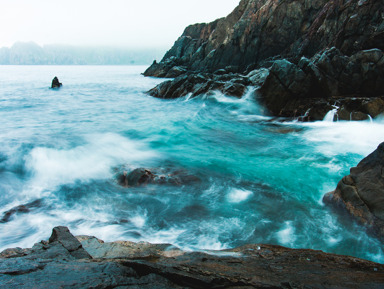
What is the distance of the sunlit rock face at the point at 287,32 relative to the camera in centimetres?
2252

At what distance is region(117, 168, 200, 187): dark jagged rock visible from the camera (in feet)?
23.5

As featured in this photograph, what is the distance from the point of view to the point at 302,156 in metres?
9.48

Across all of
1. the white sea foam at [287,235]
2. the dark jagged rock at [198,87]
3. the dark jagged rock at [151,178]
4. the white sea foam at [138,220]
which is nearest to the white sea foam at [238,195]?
the dark jagged rock at [151,178]

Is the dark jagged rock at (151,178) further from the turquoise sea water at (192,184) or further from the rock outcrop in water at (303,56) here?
the rock outcrop in water at (303,56)

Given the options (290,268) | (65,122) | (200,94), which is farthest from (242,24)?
(290,268)

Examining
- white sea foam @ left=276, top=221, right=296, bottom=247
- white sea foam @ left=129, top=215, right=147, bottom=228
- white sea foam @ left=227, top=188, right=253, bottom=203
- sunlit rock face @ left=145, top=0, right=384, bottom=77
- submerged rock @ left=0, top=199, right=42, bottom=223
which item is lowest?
white sea foam @ left=129, top=215, right=147, bottom=228

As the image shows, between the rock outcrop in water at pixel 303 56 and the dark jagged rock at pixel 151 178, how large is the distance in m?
9.63

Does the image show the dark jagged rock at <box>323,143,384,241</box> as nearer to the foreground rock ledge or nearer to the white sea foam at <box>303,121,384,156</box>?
the foreground rock ledge

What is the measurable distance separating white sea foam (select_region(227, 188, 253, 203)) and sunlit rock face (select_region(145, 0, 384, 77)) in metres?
15.5

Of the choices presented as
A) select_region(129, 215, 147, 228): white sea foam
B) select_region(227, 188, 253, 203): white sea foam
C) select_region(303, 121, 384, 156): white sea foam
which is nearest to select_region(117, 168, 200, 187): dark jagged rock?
select_region(227, 188, 253, 203): white sea foam

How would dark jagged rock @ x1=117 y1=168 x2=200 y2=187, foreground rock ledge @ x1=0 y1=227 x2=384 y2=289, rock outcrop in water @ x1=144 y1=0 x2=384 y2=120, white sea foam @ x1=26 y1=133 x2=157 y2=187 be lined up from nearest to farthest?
foreground rock ledge @ x1=0 y1=227 x2=384 y2=289, dark jagged rock @ x1=117 y1=168 x2=200 y2=187, white sea foam @ x1=26 y1=133 x2=157 y2=187, rock outcrop in water @ x1=144 y1=0 x2=384 y2=120

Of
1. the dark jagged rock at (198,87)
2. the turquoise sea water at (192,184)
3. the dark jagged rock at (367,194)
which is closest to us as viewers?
the dark jagged rock at (367,194)

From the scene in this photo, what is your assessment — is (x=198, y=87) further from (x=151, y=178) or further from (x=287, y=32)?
(x=287, y=32)

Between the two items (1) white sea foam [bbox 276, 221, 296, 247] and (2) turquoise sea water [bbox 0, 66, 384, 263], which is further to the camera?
(2) turquoise sea water [bbox 0, 66, 384, 263]
